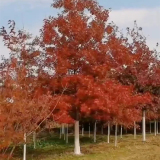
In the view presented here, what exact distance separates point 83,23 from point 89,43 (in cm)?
105

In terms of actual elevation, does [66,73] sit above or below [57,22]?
below

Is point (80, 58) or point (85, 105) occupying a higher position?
point (80, 58)

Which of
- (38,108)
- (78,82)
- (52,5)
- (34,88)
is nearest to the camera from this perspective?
(38,108)

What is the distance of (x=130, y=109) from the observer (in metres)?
20.9

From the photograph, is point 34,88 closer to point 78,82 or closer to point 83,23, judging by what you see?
point 78,82

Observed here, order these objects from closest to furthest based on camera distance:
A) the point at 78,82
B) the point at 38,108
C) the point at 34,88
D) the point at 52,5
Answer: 1. the point at 38,108
2. the point at 34,88
3. the point at 78,82
4. the point at 52,5

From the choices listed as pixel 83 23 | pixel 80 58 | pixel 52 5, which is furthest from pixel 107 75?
pixel 52 5

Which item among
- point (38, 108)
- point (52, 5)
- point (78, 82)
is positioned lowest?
point (38, 108)

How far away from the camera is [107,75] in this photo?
1903 centimetres

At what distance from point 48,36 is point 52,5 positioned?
2.06 meters

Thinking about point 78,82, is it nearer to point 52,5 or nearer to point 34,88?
point 34,88

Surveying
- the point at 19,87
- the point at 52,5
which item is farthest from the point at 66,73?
the point at 19,87

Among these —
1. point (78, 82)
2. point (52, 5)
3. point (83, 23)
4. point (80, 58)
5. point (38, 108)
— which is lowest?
point (38, 108)

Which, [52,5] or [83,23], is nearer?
[83,23]
